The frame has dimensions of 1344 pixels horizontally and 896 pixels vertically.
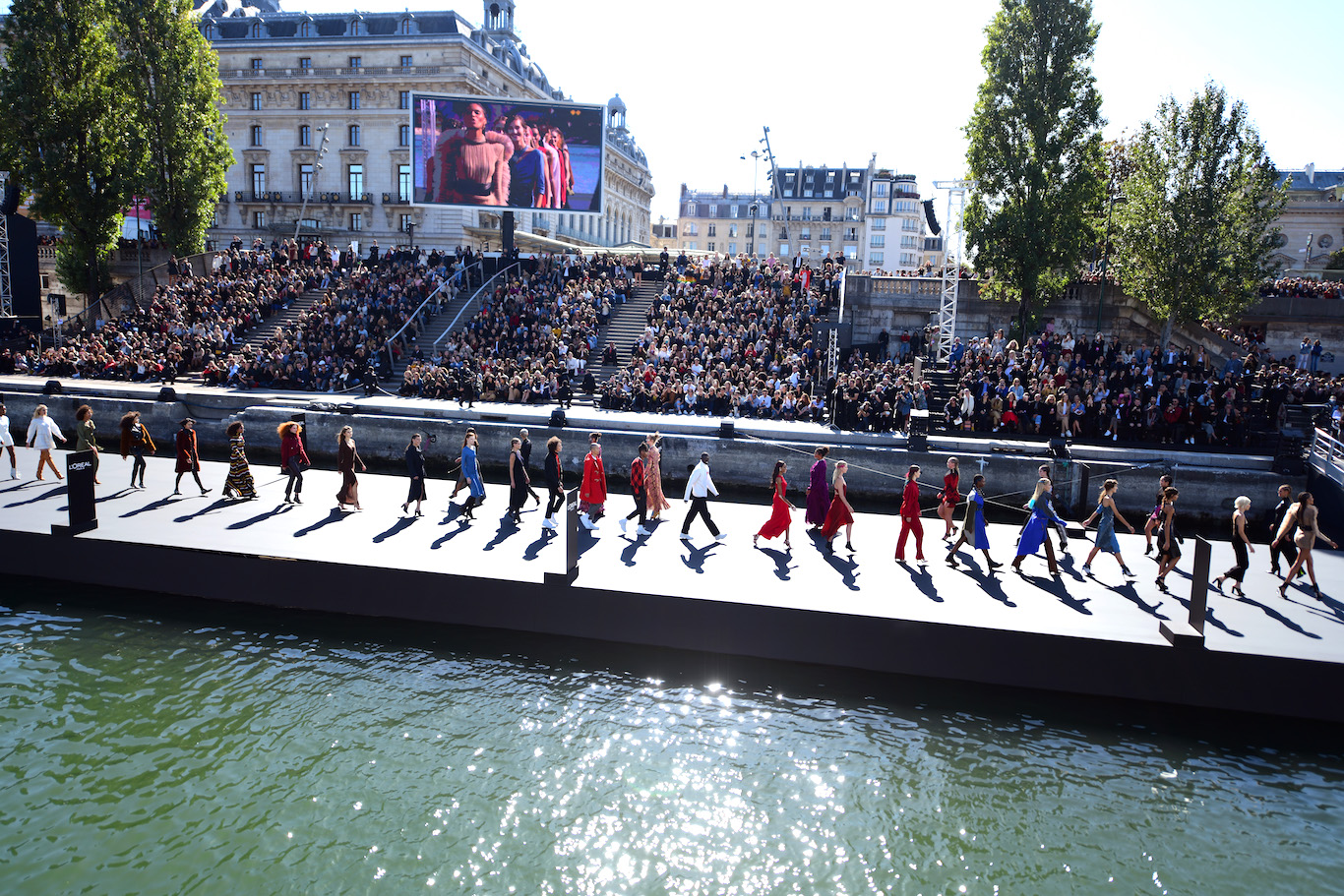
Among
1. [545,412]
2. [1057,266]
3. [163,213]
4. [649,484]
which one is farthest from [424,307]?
[1057,266]

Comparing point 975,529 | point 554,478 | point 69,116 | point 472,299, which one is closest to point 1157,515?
point 975,529

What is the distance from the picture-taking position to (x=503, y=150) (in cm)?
3155

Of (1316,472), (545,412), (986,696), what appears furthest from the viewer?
(545,412)

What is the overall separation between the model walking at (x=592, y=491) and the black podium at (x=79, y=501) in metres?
6.90

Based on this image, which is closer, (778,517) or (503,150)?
(778,517)

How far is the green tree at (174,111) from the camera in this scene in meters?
34.8

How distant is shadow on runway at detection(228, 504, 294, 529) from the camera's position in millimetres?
12172

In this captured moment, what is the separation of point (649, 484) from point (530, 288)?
1874cm

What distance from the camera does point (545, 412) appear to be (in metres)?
21.9

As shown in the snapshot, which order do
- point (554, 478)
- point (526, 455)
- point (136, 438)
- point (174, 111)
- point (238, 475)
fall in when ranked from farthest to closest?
point (174, 111), point (526, 455), point (136, 438), point (238, 475), point (554, 478)

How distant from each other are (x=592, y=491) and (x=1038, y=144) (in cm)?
2173

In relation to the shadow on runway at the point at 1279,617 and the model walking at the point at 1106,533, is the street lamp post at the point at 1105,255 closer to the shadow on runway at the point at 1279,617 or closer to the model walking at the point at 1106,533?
the model walking at the point at 1106,533

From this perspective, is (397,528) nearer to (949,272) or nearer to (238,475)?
(238,475)

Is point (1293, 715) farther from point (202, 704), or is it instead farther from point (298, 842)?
point (202, 704)
